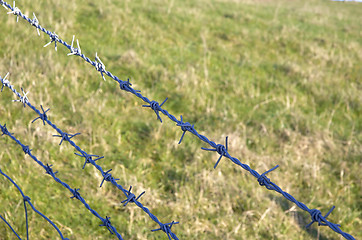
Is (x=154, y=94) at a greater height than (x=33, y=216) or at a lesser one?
greater

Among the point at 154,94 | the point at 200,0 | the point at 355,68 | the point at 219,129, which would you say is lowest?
the point at 219,129

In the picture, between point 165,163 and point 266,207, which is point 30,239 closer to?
point 165,163

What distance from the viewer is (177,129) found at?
14.6 ft

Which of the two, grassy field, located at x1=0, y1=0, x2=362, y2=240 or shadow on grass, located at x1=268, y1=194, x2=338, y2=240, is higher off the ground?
grassy field, located at x1=0, y1=0, x2=362, y2=240

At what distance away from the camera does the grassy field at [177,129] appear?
3.27 metres

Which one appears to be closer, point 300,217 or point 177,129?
point 300,217

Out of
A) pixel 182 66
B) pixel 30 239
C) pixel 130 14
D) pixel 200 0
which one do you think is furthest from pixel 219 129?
pixel 200 0

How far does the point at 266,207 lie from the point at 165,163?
118 centimetres

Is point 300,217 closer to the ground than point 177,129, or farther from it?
closer to the ground

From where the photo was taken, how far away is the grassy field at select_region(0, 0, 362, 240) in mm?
3266

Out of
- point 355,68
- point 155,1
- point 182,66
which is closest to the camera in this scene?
point 182,66

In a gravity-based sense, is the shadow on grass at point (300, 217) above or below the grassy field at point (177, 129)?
below

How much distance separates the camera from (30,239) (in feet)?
9.05

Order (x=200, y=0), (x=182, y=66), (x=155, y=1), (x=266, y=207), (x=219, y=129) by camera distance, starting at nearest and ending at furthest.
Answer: (x=266, y=207) → (x=219, y=129) → (x=182, y=66) → (x=155, y=1) → (x=200, y=0)
